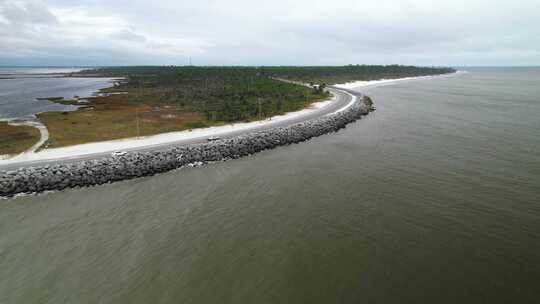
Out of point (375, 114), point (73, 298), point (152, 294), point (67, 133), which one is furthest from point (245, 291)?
point (375, 114)

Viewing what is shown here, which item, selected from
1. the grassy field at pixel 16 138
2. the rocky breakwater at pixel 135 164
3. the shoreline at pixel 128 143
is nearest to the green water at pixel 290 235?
the rocky breakwater at pixel 135 164

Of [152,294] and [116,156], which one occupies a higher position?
[116,156]

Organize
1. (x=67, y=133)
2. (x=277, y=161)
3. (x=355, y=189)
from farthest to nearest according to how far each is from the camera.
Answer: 1. (x=67, y=133)
2. (x=277, y=161)
3. (x=355, y=189)

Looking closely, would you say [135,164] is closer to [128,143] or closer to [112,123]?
[128,143]

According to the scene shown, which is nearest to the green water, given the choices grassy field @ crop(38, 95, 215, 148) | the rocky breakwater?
the rocky breakwater

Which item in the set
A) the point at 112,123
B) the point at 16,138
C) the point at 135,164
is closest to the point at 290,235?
the point at 135,164

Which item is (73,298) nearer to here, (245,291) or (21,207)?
(245,291)

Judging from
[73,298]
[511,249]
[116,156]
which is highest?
[116,156]
